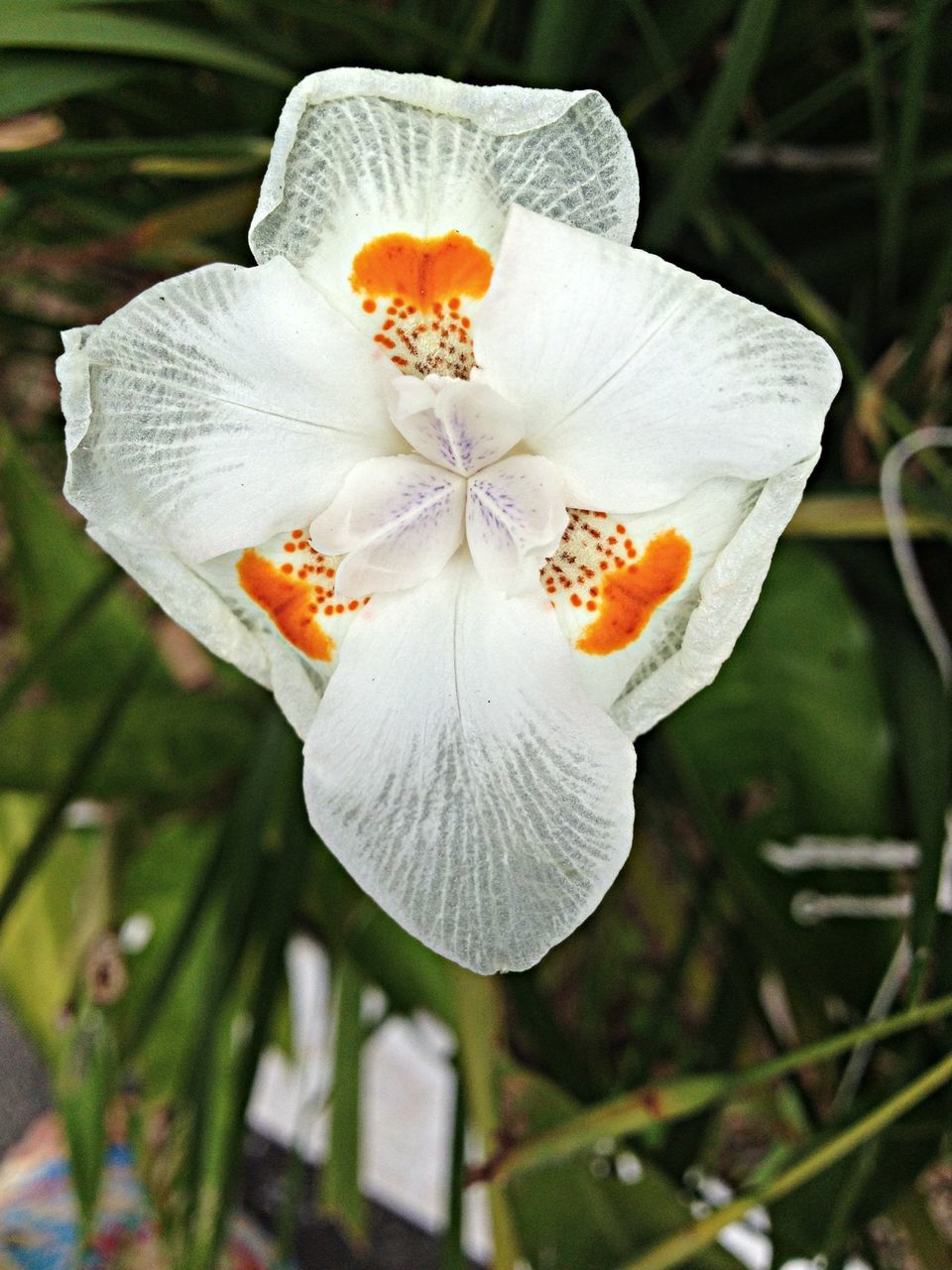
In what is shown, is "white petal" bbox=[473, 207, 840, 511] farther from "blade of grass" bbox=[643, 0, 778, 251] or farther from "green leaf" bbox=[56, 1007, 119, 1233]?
"green leaf" bbox=[56, 1007, 119, 1233]

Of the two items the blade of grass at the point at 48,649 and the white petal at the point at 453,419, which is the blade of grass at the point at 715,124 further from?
the blade of grass at the point at 48,649

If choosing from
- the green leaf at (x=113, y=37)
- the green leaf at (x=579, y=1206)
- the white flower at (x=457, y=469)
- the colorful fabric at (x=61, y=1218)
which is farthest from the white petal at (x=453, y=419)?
the colorful fabric at (x=61, y=1218)

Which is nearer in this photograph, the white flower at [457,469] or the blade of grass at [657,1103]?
the white flower at [457,469]

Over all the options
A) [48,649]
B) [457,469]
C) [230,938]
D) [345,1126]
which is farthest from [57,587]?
[457,469]

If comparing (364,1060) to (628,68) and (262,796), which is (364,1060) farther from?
(628,68)

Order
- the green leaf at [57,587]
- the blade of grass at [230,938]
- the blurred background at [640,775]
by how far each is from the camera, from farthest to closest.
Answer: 1. the green leaf at [57,587]
2. the blade of grass at [230,938]
3. the blurred background at [640,775]

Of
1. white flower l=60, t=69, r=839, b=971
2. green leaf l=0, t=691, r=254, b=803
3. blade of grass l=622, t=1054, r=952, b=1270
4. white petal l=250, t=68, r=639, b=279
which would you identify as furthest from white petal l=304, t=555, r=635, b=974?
green leaf l=0, t=691, r=254, b=803

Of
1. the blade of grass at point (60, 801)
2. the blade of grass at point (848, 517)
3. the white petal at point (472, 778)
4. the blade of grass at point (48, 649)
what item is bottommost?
the blade of grass at point (60, 801)
